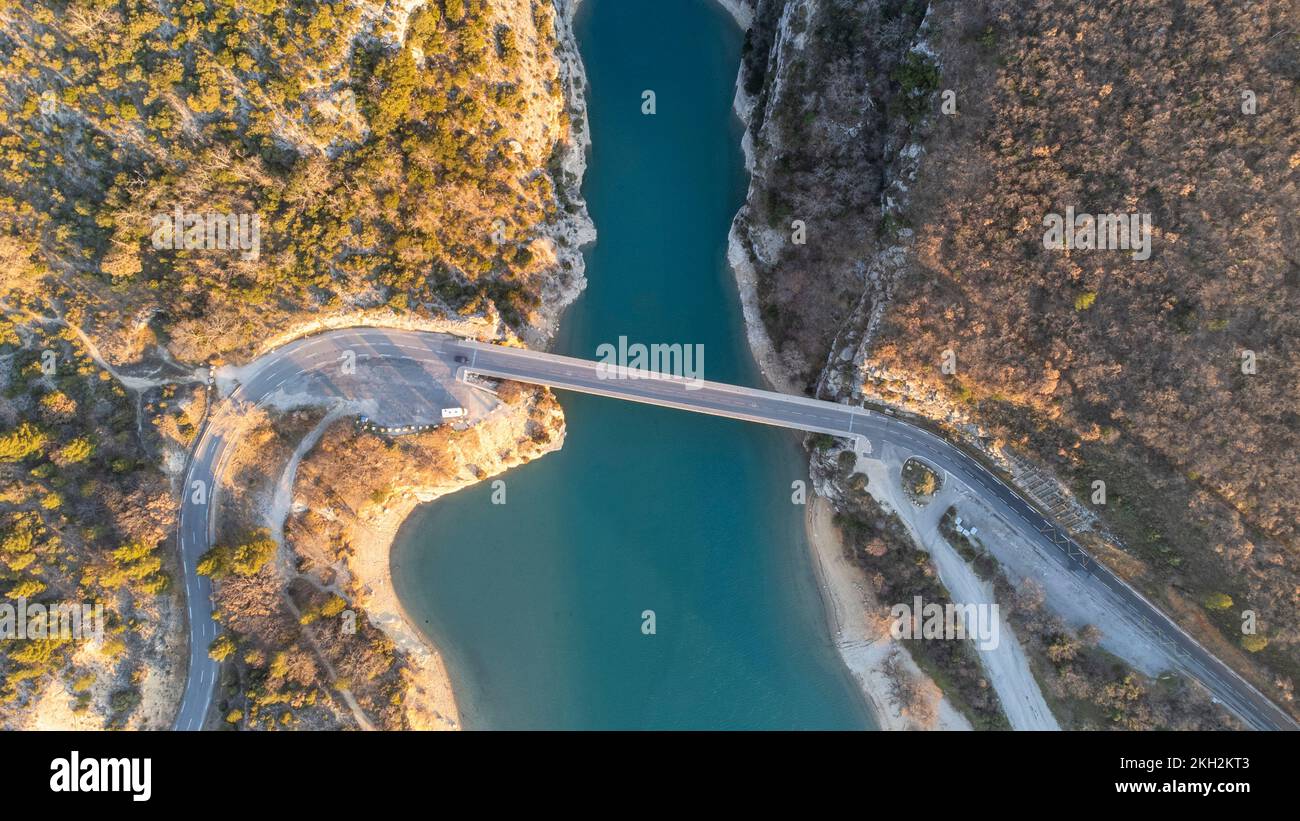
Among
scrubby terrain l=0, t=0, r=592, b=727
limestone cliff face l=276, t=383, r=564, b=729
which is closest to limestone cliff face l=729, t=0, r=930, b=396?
limestone cliff face l=276, t=383, r=564, b=729

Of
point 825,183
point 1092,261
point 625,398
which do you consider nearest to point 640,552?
point 625,398

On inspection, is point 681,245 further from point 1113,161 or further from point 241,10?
point 241,10

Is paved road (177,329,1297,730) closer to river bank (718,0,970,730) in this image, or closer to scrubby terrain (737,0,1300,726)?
scrubby terrain (737,0,1300,726)

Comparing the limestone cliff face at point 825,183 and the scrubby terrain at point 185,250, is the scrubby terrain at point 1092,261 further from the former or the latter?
the scrubby terrain at point 185,250

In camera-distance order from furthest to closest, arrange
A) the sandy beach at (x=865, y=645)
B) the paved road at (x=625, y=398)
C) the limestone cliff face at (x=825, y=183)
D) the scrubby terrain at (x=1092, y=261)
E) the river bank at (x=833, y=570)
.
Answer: the river bank at (x=833, y=570) < the sandy beach at (x=865, y=645) < the limestone cliff face at (x=825, y=183) < the paved road at (x=625, y=398) < the scrubby terrain at (x=1092, y=261)

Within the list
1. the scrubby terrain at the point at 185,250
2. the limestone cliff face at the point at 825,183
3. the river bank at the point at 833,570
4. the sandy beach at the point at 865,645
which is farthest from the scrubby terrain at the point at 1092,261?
the scrubby terrain at the point at 185,250

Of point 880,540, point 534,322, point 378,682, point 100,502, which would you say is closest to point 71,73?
point 100,502
